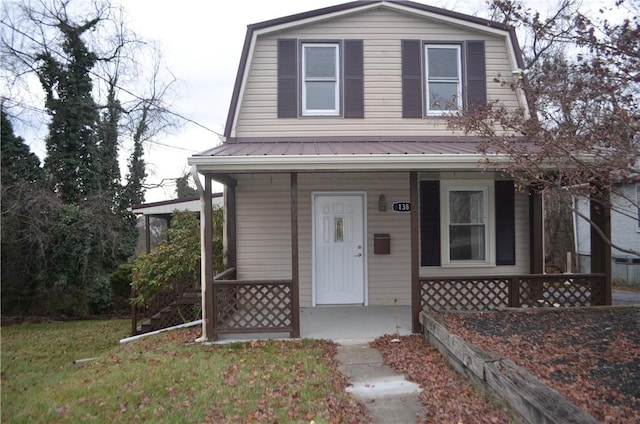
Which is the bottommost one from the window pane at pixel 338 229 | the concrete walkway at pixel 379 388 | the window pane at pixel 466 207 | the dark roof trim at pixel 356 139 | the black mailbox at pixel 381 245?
the concrete walkway at pixel 379 388

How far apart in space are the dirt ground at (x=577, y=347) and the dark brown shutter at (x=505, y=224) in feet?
5.61

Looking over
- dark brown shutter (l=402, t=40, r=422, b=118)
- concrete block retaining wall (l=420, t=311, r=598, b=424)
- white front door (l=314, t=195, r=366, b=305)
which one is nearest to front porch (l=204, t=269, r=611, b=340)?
Answer: white front door (l=314, t=195, r=366, b=305)

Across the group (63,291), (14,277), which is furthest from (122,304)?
(14,277)

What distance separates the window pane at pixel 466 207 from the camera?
7.80 meters

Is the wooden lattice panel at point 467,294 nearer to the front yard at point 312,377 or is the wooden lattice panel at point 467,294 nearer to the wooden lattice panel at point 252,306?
the front yard at point 312,377

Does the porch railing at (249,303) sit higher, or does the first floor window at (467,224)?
the first floor window at (467,224)

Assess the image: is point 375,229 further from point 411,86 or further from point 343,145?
point 411,86

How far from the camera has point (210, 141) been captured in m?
23.2

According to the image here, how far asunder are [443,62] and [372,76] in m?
1.44

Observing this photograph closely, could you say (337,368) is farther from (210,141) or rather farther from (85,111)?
(210,141)

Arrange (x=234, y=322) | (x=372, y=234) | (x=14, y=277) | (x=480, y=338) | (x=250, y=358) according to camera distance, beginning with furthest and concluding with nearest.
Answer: (x=14, y=277), (x=372, y=234), (x=234, y=322), (x=250, y=358), (x=480, y=338)

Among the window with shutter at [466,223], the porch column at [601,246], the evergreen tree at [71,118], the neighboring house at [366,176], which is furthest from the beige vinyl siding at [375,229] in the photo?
the evergreen tree at [71,118]

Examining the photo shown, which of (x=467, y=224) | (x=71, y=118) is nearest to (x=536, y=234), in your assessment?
(x=467, y=224)

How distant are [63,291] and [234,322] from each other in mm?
7591
